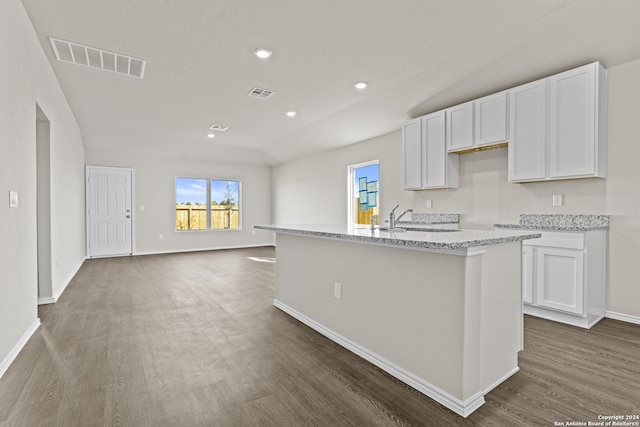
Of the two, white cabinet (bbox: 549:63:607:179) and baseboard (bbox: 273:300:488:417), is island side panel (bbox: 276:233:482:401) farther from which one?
white cabinet (bbox: 549:63:607:179)

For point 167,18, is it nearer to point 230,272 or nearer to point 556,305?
point 230,272

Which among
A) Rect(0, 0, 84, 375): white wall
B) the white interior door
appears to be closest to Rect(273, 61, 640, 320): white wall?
Rect(0, 0, 84, 375): white wall

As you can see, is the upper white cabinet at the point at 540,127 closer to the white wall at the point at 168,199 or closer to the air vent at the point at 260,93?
the air vent at the point at 260,93

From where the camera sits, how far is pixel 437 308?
70.9 inches

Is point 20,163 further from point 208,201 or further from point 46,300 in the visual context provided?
point 208,201

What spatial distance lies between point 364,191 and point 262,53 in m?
3.62

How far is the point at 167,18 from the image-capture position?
2.68m

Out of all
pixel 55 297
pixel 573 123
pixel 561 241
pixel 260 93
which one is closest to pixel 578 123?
pixel 573 123

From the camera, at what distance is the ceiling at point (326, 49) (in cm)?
262

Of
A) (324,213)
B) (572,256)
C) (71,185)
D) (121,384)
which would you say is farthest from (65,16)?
(324,213)

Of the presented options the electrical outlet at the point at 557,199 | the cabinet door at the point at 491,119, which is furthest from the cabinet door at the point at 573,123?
the cabinet door at the point at 491,119

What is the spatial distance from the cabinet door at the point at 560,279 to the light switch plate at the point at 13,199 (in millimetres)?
4510

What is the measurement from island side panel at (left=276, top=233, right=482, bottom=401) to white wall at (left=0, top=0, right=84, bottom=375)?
2.22 meters

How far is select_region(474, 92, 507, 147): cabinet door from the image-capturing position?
3.64m
